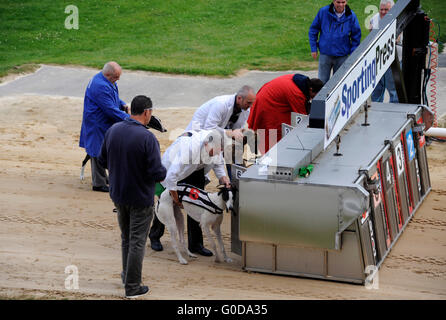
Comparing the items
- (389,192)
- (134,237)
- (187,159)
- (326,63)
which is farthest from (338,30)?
(134,237)

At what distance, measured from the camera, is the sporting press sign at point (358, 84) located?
7359 millimetres

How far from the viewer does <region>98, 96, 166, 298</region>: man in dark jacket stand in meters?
6.89

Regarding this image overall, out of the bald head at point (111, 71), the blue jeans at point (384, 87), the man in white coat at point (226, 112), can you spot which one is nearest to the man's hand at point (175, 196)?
the man in white coat at point (226, 112)

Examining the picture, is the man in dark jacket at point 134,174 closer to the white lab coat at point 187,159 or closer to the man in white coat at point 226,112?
the white lab coat at point 187,159

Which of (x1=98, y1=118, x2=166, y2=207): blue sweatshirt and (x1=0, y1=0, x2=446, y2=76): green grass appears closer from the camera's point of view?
(x1=98, y1=118, x2=166, y2=207): blue sweatshirt

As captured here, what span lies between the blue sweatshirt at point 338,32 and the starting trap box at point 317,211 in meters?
4.02

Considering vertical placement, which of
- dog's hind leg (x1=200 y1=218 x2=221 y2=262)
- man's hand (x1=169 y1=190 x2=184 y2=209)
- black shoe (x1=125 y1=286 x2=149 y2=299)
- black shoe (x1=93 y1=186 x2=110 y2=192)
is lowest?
black shoe (x1=93 y1=186 x2=110 y2=192)

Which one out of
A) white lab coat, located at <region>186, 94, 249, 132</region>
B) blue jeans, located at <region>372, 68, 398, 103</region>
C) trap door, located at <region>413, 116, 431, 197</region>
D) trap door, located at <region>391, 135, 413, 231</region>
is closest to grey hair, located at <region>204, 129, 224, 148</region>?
white lab coat, located at <region>186, 94, 249, 132</region>

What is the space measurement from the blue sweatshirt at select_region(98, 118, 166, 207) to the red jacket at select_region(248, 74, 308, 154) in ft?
9.56

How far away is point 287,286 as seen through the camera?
24.5 feet

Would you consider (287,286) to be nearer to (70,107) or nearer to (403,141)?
(403,141)

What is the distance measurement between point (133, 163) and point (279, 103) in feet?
10.4
